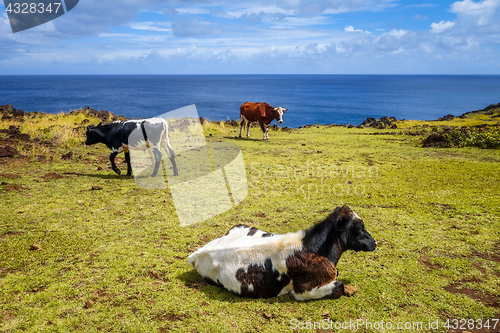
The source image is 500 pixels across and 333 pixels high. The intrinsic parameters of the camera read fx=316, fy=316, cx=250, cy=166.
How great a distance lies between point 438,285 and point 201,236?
4274mm

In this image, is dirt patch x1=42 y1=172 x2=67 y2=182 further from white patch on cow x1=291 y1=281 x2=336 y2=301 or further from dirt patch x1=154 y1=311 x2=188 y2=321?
white patch on cow x1=291 y1=281 x2=336 y2=301

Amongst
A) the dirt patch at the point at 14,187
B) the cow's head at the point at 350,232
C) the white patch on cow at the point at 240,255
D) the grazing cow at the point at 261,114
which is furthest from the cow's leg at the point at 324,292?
the grazing cow at the point at 261,114

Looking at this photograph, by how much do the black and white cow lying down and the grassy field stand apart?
179 mm

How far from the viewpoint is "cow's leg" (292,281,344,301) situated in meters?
4.38

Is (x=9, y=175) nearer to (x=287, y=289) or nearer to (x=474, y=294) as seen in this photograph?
(x=287, y=289)

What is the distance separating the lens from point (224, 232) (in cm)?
674

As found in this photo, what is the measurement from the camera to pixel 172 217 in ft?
25.1

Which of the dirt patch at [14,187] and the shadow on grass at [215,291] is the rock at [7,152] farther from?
the shadow on grass at [215,291]

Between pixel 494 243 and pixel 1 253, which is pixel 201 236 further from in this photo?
pixel 494 243

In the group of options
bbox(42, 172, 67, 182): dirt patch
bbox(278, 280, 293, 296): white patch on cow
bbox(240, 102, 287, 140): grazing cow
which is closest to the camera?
bbox(278, 280, 293, 296): white patch on cow

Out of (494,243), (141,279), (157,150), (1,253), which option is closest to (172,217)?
(141,279)

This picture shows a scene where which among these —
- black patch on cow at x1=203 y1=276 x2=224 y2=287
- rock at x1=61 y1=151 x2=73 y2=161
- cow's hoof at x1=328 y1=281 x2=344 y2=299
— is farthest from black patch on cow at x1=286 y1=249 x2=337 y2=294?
rock at x1=61 y1=151 x2=73 y2=161

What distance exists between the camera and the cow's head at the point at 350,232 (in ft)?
15.6

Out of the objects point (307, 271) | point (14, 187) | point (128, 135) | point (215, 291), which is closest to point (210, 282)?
point (215, 291)
